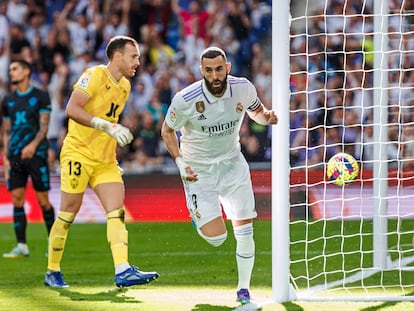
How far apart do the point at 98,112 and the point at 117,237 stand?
1059 mm

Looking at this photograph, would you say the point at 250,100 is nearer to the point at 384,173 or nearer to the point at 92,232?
the point at 384,173

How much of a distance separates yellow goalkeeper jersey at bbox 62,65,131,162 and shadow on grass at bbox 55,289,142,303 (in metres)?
1.08

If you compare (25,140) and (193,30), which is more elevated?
(193,30)

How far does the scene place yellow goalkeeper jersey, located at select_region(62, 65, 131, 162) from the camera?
8312 millimetres

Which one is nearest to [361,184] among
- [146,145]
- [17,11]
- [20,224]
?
[20,224]

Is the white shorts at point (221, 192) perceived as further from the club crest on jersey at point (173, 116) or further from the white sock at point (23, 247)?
the white sock at point (23, 247)

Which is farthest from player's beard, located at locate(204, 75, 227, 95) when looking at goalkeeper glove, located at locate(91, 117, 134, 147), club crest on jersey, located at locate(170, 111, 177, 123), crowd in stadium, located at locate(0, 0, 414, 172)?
crowd in stadium, located at locate(0, 0, 414, 172)

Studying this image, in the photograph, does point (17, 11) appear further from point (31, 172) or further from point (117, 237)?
point (117, 237)

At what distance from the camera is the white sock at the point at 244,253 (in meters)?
7.67

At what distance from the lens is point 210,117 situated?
770 centimetres

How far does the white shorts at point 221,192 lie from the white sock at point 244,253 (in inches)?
3.9

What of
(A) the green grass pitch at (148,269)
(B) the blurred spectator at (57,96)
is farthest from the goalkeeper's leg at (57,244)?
(B) the blurred spectator at (57,96)

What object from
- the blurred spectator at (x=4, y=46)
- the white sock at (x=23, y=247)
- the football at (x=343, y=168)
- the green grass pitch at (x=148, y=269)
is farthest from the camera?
the blurred spectator at (x=4, y=46)

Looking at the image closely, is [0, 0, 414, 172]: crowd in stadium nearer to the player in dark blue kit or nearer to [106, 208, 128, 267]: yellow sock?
the player in dark blue kit
